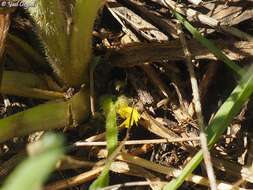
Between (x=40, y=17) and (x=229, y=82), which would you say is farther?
(x=229, y=82)

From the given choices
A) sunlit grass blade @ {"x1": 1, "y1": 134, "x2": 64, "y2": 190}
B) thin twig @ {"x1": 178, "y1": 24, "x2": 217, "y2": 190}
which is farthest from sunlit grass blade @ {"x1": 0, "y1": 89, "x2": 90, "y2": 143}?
sunlit grass blade @ {"x1": 1, "y1": 134, "x2": 64, "y2": 190}

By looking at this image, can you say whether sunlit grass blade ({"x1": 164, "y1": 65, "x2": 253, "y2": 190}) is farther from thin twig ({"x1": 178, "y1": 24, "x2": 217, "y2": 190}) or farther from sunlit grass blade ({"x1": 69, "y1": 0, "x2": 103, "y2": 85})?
sunlit grass blade ({"x1": 69, "y1": 0, "x2": 103, "y2": 85})

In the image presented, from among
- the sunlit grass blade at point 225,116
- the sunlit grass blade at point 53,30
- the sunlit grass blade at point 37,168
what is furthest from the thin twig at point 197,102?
the sunlit grass blade at point 37,168

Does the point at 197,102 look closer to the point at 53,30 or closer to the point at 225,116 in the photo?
the point at 225,116

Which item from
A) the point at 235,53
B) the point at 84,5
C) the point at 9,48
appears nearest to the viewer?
the point at 84,5

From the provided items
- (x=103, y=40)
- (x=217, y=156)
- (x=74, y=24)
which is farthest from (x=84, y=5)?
(x=217, y=156)

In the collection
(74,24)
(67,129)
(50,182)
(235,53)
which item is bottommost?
(50,182)

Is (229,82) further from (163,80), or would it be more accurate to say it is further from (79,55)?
(79,55)
